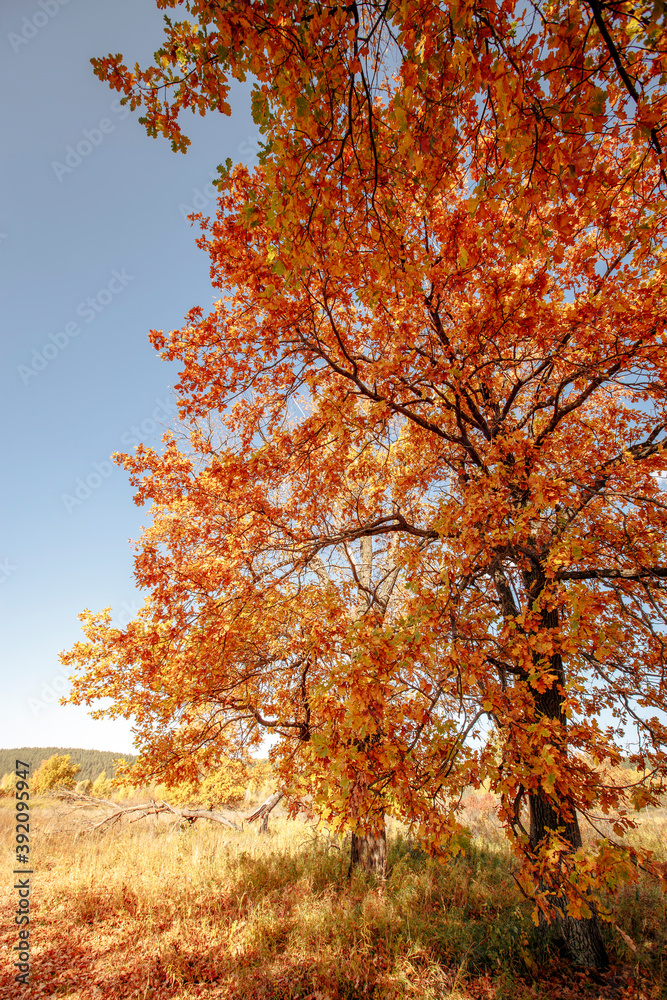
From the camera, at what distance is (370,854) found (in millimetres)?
7688

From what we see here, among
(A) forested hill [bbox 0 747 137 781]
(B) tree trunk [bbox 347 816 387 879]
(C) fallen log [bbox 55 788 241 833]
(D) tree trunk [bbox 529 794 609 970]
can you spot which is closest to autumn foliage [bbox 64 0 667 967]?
(D) tree trunk [bbox 529 794 609 970]

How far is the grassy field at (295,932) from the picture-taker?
4.81 m

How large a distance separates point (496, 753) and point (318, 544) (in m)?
3.09

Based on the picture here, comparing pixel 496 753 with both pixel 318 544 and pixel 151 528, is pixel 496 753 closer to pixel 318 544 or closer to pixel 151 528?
pixel 318 544

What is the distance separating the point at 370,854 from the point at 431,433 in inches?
307

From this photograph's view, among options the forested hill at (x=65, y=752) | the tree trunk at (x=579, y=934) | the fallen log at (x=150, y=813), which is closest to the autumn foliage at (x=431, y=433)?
the tree trunk at (x=579, y=934)

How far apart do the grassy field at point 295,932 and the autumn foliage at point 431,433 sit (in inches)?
32.3

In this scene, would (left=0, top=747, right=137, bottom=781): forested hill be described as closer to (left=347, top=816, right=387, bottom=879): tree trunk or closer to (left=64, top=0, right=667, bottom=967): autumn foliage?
(left=347, top=816, right=387, bottom=879): tree trunk

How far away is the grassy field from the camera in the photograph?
4.81 meters

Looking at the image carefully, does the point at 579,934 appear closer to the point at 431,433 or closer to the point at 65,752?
the point at 431,433

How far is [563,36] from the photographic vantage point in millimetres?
2123

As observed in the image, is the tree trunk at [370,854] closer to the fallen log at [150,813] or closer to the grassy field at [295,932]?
the grassy field at [295,932]

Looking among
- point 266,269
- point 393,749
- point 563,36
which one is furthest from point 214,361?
point 393,749

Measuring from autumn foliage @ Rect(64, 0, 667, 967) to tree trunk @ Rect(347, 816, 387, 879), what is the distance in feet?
8.72
